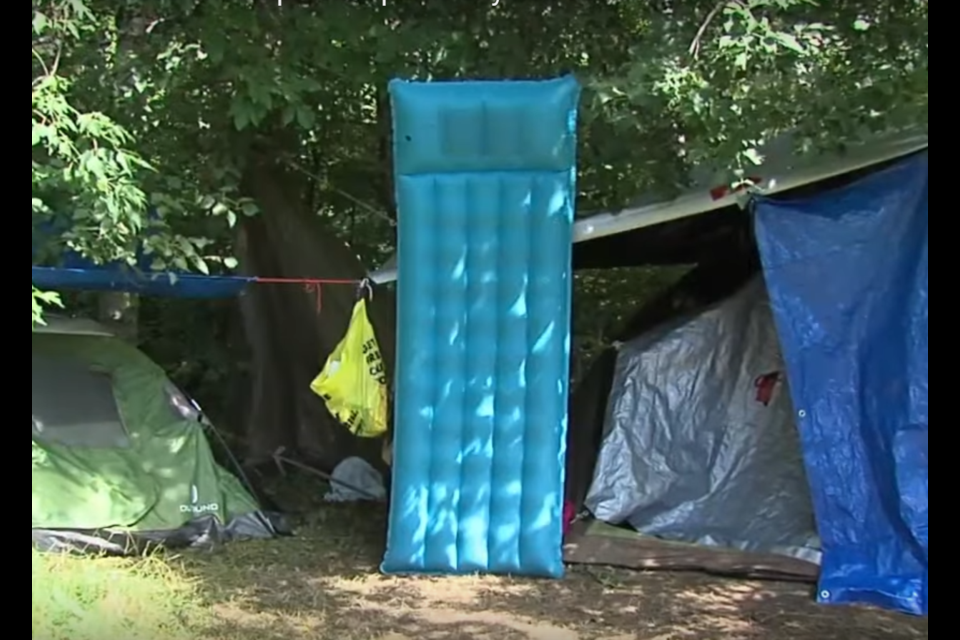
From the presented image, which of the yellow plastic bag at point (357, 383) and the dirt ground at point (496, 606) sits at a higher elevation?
the yellow plastic bag at point (357, 383)

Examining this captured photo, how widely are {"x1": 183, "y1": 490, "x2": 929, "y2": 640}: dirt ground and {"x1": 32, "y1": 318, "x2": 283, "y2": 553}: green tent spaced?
0.25 m

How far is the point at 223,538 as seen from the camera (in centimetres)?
524

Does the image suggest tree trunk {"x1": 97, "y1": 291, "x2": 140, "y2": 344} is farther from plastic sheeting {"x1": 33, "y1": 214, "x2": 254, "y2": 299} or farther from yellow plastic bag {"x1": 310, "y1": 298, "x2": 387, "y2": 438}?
yellow plastic bag {"x1": 310, "y1": 298, "x2": 387, "y2": 438}

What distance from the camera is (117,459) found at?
5234 millimetres

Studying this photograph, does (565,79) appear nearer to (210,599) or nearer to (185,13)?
(185,13)

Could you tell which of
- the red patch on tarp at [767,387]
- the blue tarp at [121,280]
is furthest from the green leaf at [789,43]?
the blue tarp at [121,280]

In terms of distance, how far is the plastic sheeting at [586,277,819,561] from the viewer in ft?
17.4

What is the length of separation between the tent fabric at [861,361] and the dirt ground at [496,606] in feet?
0.94

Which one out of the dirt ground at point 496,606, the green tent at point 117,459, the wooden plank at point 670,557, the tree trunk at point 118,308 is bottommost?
the dirt ground at point 496,606

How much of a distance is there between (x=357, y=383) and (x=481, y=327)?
723 mm

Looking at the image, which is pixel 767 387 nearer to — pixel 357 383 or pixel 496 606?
pixel 496 606

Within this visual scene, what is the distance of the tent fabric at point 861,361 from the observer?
439cm

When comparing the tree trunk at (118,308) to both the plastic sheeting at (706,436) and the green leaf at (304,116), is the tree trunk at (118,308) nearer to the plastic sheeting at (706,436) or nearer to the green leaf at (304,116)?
the green leaf at (304,116)
